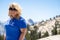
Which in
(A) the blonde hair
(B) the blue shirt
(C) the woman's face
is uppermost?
(A) the blonde hair

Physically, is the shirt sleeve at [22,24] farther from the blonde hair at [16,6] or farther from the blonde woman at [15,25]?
the blonde hair at [16,6]

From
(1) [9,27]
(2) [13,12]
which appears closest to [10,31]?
(1) [9,27]

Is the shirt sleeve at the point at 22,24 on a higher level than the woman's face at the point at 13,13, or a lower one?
lower

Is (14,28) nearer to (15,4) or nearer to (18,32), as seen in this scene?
(18,32)

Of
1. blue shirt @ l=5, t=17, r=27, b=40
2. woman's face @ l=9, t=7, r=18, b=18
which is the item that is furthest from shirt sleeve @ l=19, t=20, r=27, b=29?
woman's face @ l=9, t=7, r=18, b=18

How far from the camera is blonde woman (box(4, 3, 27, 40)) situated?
3.34m

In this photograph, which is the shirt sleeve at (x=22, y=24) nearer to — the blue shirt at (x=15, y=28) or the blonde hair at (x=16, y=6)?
the blue shirt at (x=15, y=28)

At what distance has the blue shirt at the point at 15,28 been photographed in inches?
132

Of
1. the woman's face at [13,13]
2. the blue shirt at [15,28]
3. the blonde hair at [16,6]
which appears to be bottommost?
the blue shirt at [15,28]

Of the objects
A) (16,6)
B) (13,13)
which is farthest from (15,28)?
(16,6)

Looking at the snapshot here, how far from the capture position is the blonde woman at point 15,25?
3340 millimetres

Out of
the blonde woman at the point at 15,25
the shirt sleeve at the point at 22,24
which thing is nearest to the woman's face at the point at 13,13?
the blonde woman at the point at 15,25

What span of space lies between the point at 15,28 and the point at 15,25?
52 mm

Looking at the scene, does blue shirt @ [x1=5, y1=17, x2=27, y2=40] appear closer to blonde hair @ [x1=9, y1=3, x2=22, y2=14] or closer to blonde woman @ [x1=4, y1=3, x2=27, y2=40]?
blonde woman @ [x1=4, y1=3, x2=27, y2=40]
